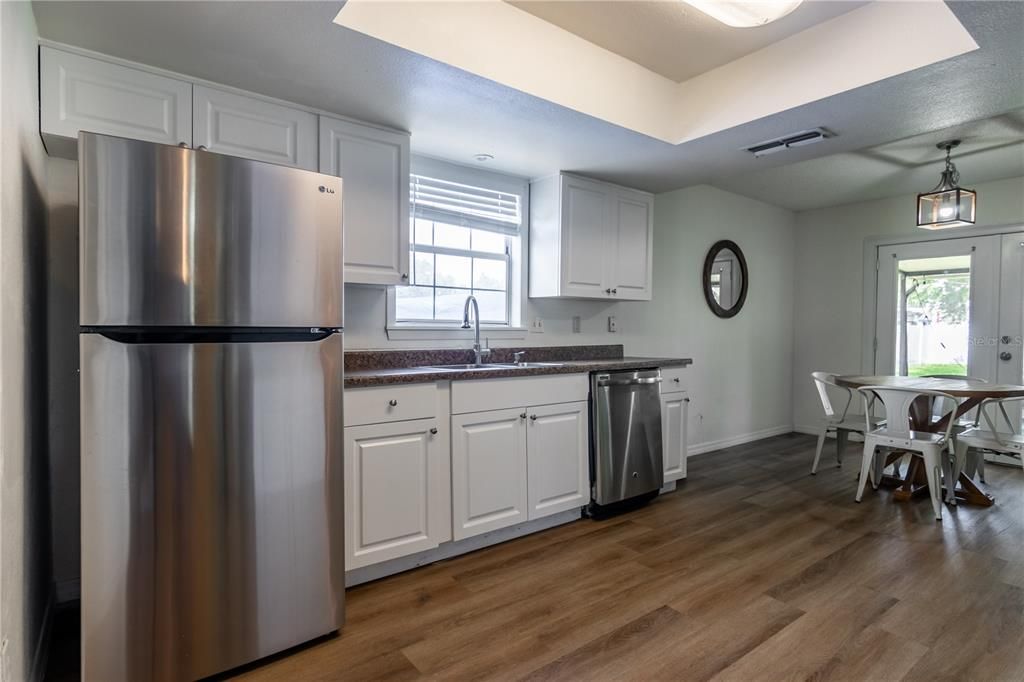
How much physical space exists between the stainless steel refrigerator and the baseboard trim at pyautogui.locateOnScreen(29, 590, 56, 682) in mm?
252

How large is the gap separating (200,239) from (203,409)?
535mm

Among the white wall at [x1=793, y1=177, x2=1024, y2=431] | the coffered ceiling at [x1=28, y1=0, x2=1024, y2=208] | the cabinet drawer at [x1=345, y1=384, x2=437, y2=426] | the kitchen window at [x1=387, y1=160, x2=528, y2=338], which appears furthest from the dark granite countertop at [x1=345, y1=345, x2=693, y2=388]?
the white wall at [x1=793, y1=177, x2=1024, y2=431]

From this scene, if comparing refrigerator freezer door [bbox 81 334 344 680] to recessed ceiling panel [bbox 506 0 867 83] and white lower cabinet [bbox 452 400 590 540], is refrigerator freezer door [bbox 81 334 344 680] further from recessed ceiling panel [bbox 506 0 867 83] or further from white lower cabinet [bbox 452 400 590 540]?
recessed ceiling panel [bbox 506 0 867 83]

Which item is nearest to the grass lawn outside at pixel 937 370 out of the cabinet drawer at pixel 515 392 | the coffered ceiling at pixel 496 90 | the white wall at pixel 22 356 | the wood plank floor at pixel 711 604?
the wood plank floor at pixel 711 604

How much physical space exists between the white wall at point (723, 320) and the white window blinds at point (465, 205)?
1286 millimetres

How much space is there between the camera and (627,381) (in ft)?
10.5

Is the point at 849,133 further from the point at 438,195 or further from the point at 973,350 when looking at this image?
the point at 973,350

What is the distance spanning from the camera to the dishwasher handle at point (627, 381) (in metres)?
3.10

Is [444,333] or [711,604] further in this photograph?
[444,333]

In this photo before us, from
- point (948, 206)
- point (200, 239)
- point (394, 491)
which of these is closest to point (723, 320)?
point (948, 206)

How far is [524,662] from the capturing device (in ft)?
5.83

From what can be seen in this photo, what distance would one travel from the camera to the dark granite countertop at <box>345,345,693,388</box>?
7.64 ft

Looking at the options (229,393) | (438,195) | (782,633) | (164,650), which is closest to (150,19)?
(229,393)

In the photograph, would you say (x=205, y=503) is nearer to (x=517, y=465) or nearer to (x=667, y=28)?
(x=517, y=465)
